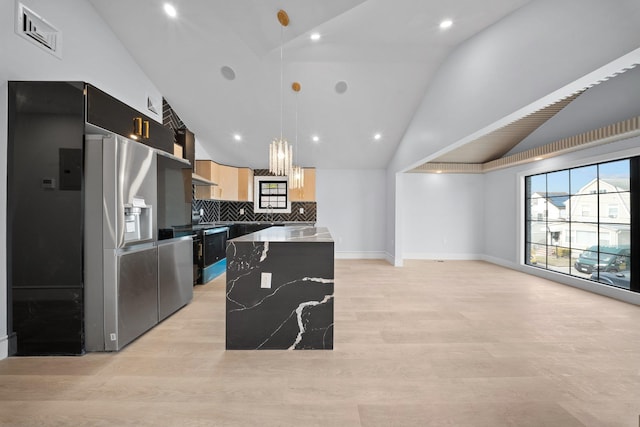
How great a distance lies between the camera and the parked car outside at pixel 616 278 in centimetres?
398

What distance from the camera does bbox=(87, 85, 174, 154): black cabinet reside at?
2246mm

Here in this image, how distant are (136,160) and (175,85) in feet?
8.41

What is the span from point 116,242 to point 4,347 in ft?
3.63

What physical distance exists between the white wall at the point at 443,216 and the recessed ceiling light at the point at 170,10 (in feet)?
18.3

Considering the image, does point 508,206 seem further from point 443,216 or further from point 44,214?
point 44,214

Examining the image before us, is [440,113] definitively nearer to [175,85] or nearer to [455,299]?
[455,299]

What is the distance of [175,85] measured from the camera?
4.38 m

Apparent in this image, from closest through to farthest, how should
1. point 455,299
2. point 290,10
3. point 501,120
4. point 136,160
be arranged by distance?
point 136,160, point 501,120, point 290,10, point 455,299

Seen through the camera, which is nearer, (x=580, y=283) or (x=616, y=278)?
(x=616, y=278)

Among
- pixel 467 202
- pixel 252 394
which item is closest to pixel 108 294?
pixel 252 394

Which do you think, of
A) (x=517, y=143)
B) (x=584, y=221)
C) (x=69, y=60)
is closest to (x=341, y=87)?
(x=69, y=60)

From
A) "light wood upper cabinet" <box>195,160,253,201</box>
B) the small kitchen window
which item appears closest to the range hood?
"light wood upper cabinet" <box>195,160,253,201</box>

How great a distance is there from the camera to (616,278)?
13.5ft

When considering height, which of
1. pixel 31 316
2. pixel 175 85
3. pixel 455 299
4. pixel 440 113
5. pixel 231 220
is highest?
pixel 175 85
